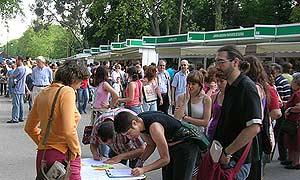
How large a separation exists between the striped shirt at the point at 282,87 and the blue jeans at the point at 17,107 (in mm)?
7800

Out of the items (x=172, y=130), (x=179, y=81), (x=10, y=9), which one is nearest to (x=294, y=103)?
(x=172, y=130)

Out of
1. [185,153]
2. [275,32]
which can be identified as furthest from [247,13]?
[185,153]

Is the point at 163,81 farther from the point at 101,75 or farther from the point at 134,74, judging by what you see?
the point at 101,75

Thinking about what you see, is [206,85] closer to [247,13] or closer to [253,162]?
[253,162]

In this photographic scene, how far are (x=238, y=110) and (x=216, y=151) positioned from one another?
1.25 feet

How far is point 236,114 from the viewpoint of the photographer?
3932 mm

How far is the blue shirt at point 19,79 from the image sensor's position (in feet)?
44.1

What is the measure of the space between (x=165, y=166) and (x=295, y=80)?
14.1ft

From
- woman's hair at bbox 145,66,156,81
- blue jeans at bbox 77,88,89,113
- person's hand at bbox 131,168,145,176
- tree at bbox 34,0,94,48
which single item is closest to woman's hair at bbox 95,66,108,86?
woman's hair at bbox 145,66,156,81

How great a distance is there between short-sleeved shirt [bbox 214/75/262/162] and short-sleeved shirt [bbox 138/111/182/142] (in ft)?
1.48

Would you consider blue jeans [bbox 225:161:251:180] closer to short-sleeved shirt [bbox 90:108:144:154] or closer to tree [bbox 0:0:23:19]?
short-sleeved shirt [bbox 90:108:144:154]

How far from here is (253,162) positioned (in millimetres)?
4258

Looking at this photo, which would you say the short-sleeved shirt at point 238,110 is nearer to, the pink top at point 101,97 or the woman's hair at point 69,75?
the woman's hair at point 69,75

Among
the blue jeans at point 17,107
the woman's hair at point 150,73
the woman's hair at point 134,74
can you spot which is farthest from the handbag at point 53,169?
the blue jeans at point 17,107
